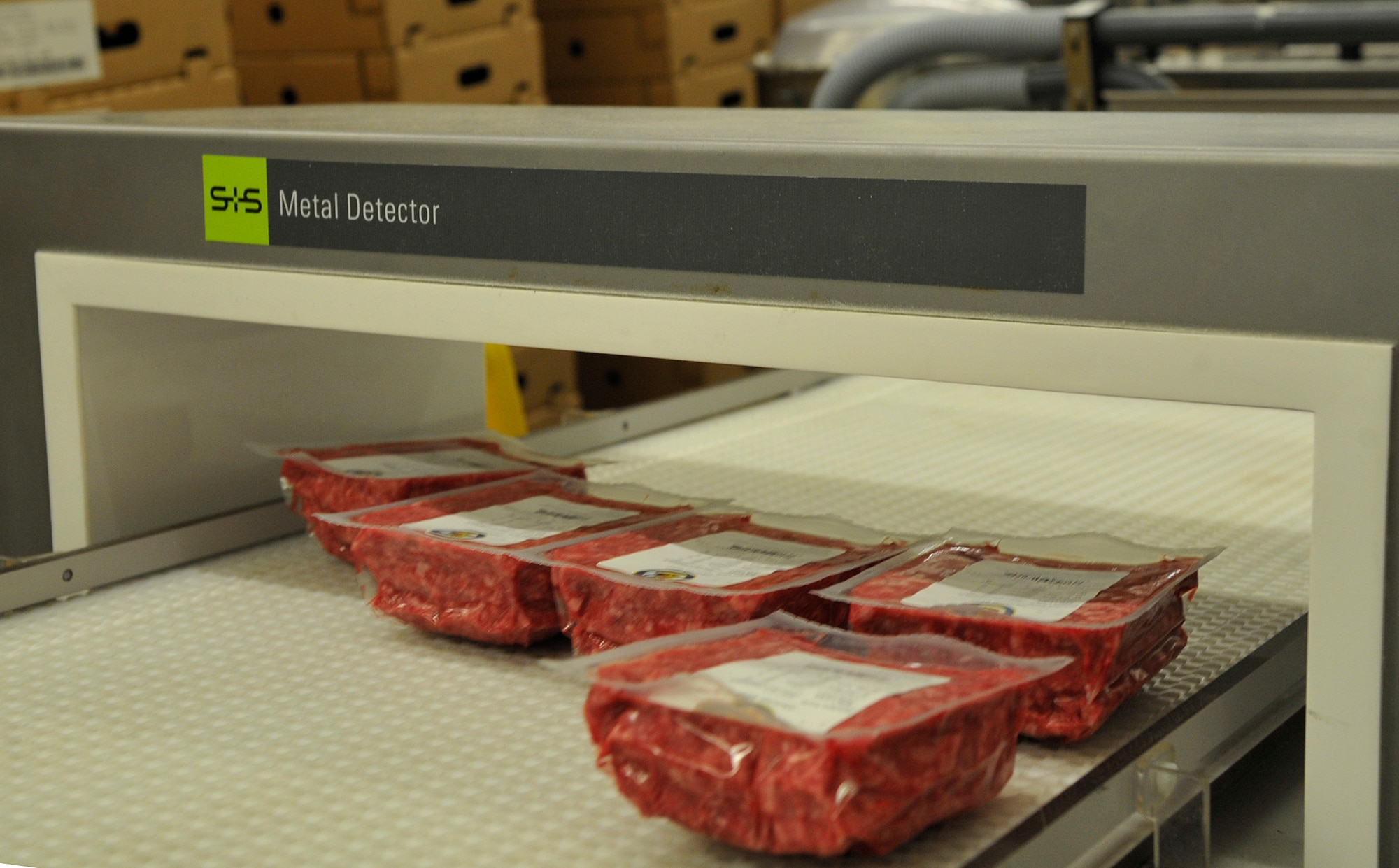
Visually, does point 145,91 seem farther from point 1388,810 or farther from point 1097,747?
point 1388,810

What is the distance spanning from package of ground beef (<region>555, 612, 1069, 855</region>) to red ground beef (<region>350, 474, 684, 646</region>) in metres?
0.27

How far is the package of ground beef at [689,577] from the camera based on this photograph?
3.33 feet

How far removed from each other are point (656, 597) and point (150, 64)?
1838 millimetres

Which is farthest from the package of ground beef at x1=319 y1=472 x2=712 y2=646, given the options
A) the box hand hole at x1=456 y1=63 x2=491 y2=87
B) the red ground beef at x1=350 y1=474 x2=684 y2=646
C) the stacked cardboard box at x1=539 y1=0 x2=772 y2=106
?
the stacked cardboard box at x1=539 y1=0 x2=772 y2=106

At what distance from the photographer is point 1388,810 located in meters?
0.75

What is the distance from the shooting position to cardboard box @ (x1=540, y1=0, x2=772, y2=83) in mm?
3555

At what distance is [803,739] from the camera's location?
0.71 m

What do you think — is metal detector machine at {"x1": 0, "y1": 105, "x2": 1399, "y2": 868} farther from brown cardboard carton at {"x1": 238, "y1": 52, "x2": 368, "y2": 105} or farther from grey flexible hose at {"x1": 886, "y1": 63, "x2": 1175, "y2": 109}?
brown cardboard carton at {"x1": 238, "y1": 52, "x2": 368, "y2": 105}

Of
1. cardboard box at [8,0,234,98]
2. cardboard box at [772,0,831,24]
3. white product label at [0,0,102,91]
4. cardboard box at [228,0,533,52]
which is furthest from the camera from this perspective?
cardboard box at [772,0,831,24]

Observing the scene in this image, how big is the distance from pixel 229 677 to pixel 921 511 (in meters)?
0.70

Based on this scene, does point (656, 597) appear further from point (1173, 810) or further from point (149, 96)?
point (149, 96)

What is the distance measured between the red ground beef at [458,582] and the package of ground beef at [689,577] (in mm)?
28

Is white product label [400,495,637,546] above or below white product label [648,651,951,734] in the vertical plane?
below

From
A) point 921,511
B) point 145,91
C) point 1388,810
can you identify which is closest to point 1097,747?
point 1388,810
